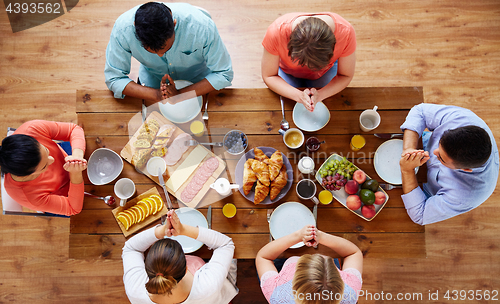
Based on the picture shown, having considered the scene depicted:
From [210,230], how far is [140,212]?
47 cm

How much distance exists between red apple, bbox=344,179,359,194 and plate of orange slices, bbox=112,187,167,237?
1172 mm

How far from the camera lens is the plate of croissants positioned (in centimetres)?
173

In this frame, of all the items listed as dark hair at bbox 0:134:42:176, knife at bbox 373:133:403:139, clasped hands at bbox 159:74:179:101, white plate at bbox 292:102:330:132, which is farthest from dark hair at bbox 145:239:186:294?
knife at bbox 373:133:403:139

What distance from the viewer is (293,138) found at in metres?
1.83

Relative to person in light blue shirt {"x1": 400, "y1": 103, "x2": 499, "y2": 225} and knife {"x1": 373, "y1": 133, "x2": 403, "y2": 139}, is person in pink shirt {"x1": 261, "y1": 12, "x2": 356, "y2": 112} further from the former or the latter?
person in light blue shirt {"x1": 400, "y1": 103, "x2": 499, "y2": 225}

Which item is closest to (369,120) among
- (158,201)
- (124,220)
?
(158,201)

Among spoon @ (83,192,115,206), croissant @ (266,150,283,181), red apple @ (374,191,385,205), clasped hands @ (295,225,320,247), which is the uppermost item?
croissant @ (266,150,283,181)

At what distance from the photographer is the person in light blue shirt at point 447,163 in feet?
4.82

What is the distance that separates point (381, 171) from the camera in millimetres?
→ 1798

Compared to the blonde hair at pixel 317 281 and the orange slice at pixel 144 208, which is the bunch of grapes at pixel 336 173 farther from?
the orange slice at pixel 144 208

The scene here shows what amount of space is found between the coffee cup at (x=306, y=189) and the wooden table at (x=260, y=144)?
0.21 feet

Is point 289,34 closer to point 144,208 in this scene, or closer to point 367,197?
point 367,197

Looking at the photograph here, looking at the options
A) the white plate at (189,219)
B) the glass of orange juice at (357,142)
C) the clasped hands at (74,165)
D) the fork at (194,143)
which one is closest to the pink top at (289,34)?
the glass of orange juice at (357,142)

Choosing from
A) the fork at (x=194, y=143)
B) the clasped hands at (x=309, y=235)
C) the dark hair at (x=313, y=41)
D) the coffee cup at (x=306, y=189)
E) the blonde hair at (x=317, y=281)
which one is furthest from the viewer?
the fork at (x=194, y=143)
